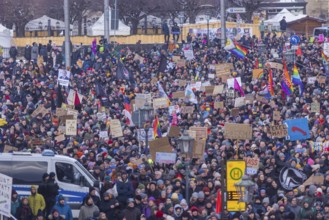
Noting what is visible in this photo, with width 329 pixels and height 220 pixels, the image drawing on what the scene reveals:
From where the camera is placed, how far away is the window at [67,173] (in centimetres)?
2475

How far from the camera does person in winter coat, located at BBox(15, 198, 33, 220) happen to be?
22156 mm

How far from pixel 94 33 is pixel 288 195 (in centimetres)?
4603

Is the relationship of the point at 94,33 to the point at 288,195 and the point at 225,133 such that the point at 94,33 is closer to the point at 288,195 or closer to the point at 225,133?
the point at 225,133

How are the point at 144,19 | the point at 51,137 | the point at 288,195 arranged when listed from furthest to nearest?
the point at 144,19 → the point at 51,137 → the point at 288,195

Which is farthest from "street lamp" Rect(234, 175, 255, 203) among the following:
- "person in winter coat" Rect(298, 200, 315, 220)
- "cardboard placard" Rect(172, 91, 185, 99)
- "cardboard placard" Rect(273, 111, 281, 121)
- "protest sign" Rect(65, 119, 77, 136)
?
"cardboard placard" Rect(172, 91, 185, 99)

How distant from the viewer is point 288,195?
2353cm

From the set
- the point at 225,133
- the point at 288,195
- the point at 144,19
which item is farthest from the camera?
the point at 144,19

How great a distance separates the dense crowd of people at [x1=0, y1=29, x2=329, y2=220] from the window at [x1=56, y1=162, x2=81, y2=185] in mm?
693

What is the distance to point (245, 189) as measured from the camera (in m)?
20.7

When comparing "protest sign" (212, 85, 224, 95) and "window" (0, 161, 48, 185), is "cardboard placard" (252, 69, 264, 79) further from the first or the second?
"window" (0, 161, 48, 185)

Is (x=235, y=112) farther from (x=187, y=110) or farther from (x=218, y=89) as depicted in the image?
(x=218, y=89)

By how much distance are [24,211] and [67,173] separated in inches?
106

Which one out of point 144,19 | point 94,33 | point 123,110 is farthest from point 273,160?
point 144,19

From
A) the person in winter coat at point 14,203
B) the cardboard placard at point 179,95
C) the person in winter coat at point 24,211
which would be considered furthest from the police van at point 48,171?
the cardboard placard at point 179,95
